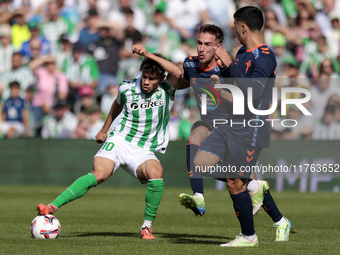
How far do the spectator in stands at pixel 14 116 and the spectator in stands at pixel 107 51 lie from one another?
6.40 ft

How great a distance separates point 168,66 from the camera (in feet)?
19.9

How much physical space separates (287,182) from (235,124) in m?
8.60

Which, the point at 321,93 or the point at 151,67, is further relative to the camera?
the point at 321,93

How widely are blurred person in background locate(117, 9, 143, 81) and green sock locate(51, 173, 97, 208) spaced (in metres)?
8.20

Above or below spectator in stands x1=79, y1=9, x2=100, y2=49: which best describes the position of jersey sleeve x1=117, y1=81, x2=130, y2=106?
below

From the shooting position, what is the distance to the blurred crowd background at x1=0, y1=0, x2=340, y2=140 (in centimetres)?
1342

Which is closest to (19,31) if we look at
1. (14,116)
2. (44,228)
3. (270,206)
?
(14,116)

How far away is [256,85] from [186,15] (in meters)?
10.6

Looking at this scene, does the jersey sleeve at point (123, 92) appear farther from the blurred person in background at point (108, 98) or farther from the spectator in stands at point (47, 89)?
the spectator in stands at point (47, 89)

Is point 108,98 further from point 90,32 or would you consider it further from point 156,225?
point 156,225

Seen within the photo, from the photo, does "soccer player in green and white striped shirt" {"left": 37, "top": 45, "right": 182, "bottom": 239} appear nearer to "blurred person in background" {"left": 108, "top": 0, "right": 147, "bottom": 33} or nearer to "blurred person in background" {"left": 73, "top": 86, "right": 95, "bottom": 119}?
"blurred person in background" {"left": 73, "top": 86, "right": 95, "bottom": 119}

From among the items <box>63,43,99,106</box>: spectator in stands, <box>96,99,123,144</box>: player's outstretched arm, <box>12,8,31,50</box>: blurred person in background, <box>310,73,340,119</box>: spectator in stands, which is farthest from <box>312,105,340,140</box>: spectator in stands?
<box>12,8,31,50</box>: blurred person in background

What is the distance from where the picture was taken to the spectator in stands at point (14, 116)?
13.4 m

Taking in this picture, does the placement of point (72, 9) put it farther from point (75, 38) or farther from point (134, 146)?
point (134, 146)
